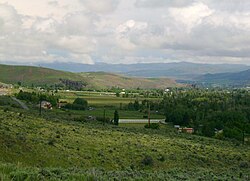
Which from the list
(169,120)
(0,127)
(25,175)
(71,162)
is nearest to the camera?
(25,175)

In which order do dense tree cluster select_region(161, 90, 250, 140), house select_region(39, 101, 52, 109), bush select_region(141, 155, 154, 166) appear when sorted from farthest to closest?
house select_region(39, 101, 52, 109)
dense tree cluster select_region(161, 90, 250, 140)
bush select_region(141, 155, 154, 166)

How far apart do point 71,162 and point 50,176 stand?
1744 cm

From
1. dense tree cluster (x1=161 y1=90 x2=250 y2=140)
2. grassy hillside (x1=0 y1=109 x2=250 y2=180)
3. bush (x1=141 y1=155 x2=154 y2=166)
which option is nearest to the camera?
grassy hillside (x1=0 y1=109 x2=250 y2=180)

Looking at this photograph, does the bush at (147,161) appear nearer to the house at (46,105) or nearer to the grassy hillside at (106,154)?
the grassy hillside at (106,154)

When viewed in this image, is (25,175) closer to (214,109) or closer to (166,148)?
(166,148)

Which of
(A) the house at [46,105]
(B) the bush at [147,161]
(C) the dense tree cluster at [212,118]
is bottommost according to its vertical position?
(C) the dense tree cluster at [212,118]

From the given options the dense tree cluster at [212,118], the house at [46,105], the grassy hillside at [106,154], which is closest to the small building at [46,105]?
the house at [46,105]

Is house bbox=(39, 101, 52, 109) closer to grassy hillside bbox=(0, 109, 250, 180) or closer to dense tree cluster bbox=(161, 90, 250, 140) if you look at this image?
dense tree cluster bbox=(161, 90, 250, 140)

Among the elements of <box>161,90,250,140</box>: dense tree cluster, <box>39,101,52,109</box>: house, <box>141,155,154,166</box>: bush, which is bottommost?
<box>161,90,250,140</box>: dense tree cluster

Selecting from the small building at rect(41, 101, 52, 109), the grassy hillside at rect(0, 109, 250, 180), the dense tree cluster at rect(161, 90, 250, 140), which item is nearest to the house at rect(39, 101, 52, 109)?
the small building at rect(41, 101, 52, 109)

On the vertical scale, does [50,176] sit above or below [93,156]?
above

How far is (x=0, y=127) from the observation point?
1289 inches

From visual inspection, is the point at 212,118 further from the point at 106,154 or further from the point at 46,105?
the point at 106,154

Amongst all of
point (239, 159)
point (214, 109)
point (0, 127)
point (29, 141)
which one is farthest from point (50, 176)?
point (214, 109)
